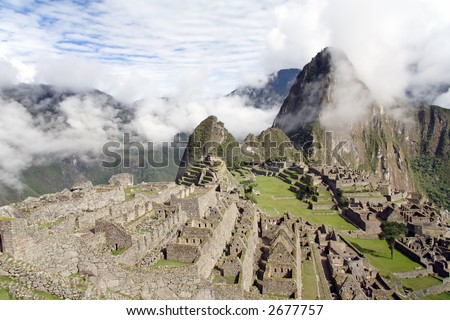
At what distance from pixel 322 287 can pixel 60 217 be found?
17.9 metres

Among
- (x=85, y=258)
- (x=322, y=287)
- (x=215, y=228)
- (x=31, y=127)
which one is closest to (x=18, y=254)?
(x=85, y=258)

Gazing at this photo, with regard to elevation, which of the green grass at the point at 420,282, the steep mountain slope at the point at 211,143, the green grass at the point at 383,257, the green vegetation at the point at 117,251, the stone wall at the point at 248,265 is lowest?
the green grass at the point at 420,282

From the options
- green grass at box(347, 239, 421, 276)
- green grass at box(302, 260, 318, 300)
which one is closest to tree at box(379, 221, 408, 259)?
green grass at box(347, 239, 421, 276)

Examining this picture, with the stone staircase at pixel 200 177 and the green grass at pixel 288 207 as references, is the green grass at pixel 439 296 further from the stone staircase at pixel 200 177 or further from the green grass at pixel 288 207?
the stone staircase at pixel 200 177

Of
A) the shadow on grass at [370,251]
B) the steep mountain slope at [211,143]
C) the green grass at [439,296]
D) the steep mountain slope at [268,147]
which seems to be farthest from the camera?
the steep mountain slope at [268,147]

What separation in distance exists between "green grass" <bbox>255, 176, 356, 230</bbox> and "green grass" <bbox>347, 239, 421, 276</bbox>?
4.20m

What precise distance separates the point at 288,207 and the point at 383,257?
15698 mm

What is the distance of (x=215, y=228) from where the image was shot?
22766mm

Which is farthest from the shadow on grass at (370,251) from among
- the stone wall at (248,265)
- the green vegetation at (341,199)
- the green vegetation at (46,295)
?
the green vegetation at (46,295)

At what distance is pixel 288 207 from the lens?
54.2m

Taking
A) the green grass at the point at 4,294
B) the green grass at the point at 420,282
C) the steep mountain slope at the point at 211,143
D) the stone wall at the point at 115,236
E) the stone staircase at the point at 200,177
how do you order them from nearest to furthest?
the green grass at the point at 4,294, the stone wall at the point at 115,236, the green grass at the point at 420,282, the stone staircase at the point at 200,177, the steep mountain slope at the point at 211,143

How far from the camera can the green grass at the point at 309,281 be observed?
22172mm

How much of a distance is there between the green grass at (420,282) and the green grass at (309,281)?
572 inches

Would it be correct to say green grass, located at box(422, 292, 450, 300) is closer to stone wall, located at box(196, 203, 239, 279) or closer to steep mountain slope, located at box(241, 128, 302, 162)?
stone wall, located at box(196, 203, 239, 279)
